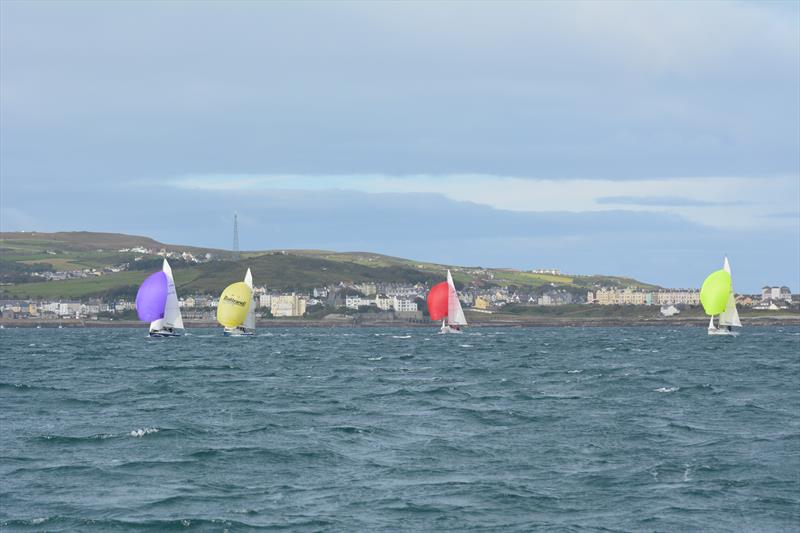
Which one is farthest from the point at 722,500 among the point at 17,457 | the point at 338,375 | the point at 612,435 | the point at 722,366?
the point at 722,366

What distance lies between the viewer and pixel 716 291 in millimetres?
135500

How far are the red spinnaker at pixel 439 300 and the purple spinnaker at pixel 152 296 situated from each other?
4273 centimetres

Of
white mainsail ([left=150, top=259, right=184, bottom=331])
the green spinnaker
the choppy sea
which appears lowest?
the choppy sea

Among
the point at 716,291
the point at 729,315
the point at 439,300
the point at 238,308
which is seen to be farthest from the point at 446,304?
the point at 716,291

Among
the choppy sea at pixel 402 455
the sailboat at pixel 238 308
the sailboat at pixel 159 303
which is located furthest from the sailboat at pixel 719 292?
the choppy sea at pixel 402 455

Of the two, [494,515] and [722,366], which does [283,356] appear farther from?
[494,515]

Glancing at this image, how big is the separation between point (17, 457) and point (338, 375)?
3725 cm

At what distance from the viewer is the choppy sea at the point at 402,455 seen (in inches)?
1003

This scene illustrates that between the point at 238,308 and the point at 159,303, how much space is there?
50.6ft

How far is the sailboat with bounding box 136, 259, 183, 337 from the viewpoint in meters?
132

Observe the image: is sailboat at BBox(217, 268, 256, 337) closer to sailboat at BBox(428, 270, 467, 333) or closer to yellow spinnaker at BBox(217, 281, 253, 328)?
yellow spinnaker at BBox(217, 281, 253, 328)

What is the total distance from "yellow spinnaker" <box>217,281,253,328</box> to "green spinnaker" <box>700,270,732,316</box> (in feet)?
183

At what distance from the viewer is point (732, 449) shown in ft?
112

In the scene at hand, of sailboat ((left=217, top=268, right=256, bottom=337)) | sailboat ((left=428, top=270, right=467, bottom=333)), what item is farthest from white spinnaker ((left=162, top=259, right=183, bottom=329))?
sailboat ((left=428, top=270, right=467, bottom=333))
